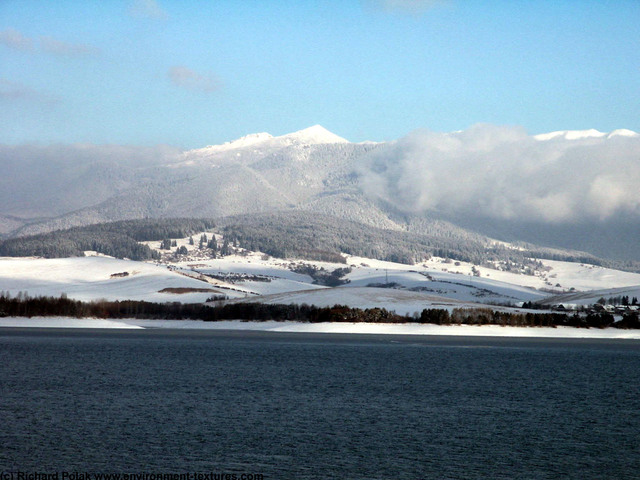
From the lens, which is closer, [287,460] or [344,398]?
[287,460]

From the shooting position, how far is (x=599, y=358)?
3639 inches

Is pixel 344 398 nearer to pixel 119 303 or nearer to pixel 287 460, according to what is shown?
pixel 287 460

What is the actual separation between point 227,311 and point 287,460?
415 feet

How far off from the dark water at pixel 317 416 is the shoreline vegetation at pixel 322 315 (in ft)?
197

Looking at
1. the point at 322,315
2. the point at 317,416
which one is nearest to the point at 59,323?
the point at 322,315

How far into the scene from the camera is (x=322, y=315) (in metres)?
146

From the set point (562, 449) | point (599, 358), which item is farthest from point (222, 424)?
point (599, 358)

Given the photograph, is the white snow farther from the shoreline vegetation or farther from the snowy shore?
the shoreline vegetation

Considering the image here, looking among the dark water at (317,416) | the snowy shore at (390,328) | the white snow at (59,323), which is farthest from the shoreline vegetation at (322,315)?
the dark water at (317,416)

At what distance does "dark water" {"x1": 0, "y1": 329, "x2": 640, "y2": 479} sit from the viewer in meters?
32.9

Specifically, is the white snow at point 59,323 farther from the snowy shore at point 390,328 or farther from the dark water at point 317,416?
the dark water at point 317,416

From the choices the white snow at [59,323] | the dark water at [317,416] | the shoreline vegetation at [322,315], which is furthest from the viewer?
the shoreline vegetation at [322,315]

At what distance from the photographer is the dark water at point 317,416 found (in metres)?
32.9

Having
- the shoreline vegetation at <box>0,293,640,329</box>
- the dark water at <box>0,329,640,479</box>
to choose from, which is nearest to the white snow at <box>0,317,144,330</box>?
the shoreline vegetation at <box>0,293,640,329</box>
